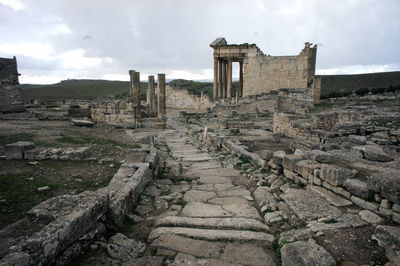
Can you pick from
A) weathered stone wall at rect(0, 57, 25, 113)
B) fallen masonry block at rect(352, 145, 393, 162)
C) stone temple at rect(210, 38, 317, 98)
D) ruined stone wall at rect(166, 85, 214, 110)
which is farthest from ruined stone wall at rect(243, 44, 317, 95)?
fallen masonry block at rect(352, 145, 393, 162)

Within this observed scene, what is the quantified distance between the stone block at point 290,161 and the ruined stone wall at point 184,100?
22708 mm

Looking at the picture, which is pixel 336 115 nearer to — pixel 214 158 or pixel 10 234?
pixel 214 158

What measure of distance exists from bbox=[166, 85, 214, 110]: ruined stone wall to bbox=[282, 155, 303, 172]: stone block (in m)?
22.7

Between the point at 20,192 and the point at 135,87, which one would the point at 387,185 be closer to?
the point at 20,192

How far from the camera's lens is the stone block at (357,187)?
4.00 meters

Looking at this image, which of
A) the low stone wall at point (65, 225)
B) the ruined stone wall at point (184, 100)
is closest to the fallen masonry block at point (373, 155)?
the low stone wall at point (65, 225)

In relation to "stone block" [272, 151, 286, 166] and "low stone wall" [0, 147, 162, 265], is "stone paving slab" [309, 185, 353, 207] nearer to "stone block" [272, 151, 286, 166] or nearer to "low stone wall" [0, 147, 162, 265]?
"stone block" [272, 151, 286, 166]

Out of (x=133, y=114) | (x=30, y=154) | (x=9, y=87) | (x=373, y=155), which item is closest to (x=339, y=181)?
(x=373, y=155)

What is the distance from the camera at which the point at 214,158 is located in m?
8.81

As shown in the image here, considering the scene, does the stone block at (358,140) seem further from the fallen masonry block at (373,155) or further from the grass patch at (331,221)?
the grass patch at (331,221)

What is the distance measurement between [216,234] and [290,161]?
285 centimetres

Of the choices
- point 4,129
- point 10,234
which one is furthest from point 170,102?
point 10,234

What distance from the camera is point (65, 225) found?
9.25 feet

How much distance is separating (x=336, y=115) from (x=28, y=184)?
460 inches
